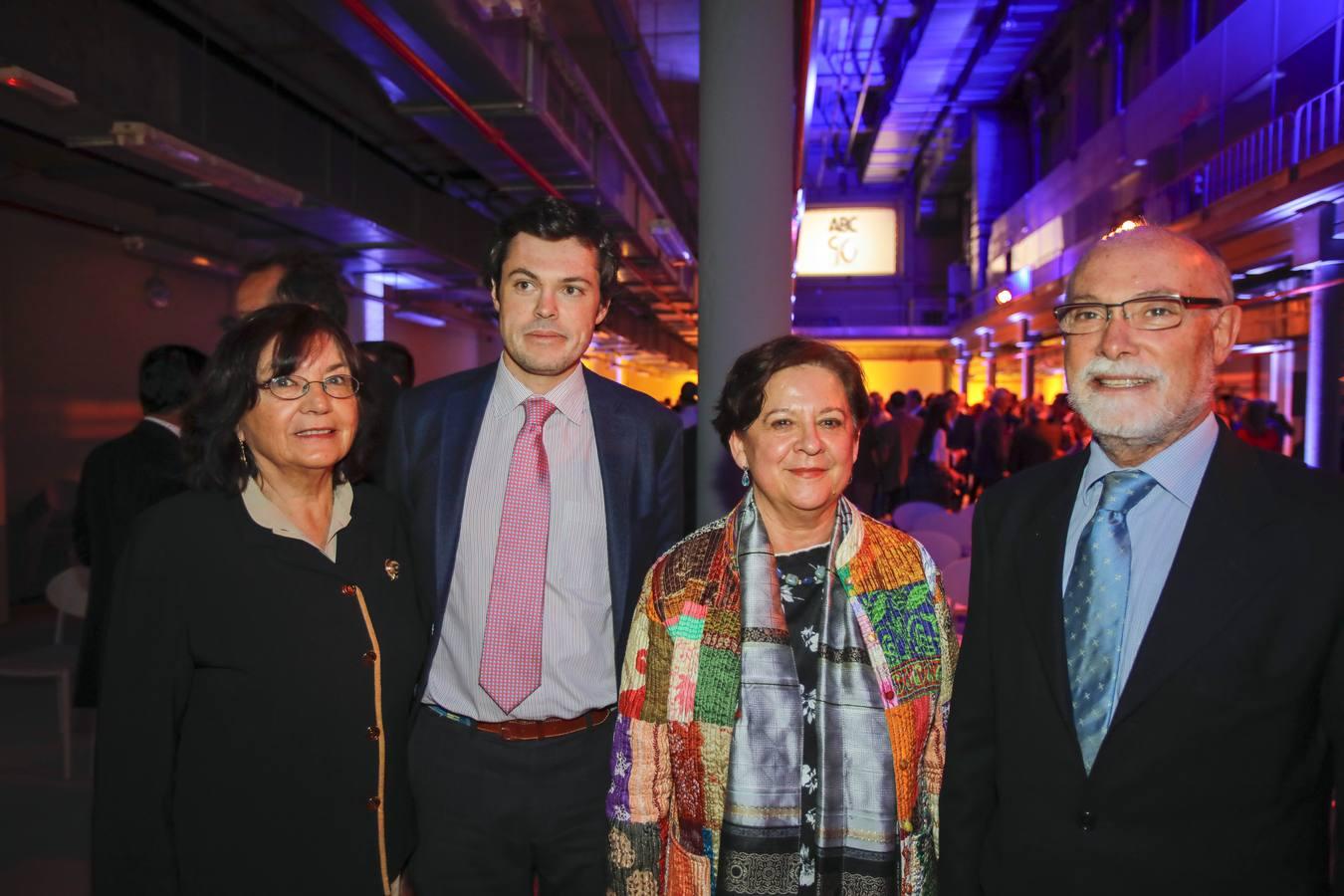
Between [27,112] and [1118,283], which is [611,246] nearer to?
[1118,283]

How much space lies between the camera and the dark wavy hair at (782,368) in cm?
176

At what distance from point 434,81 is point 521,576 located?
3.69m

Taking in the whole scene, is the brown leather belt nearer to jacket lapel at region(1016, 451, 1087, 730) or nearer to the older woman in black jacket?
the older woman in black jacket

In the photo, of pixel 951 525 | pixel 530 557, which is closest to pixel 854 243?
pixel 951 525

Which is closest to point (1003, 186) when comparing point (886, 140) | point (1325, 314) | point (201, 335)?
point (886, 140)

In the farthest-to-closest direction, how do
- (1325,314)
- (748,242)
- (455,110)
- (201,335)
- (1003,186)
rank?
(1003,186) < (201,335) < (1325,314) < (455,110) < (748,242)

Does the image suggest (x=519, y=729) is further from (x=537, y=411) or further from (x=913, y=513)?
(x=913, y=513)

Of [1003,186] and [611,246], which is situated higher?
[1003,186]

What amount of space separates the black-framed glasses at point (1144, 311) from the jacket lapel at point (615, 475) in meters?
1.00

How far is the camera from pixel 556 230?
196 cm

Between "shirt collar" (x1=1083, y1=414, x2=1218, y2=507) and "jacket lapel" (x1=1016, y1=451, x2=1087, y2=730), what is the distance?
0.16m

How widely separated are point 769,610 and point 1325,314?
284 inches

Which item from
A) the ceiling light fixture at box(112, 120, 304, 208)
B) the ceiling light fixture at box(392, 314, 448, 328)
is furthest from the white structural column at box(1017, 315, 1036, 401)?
the ceiling light fixture at box(112, 120, 304, 208)

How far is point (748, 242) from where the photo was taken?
337cm
